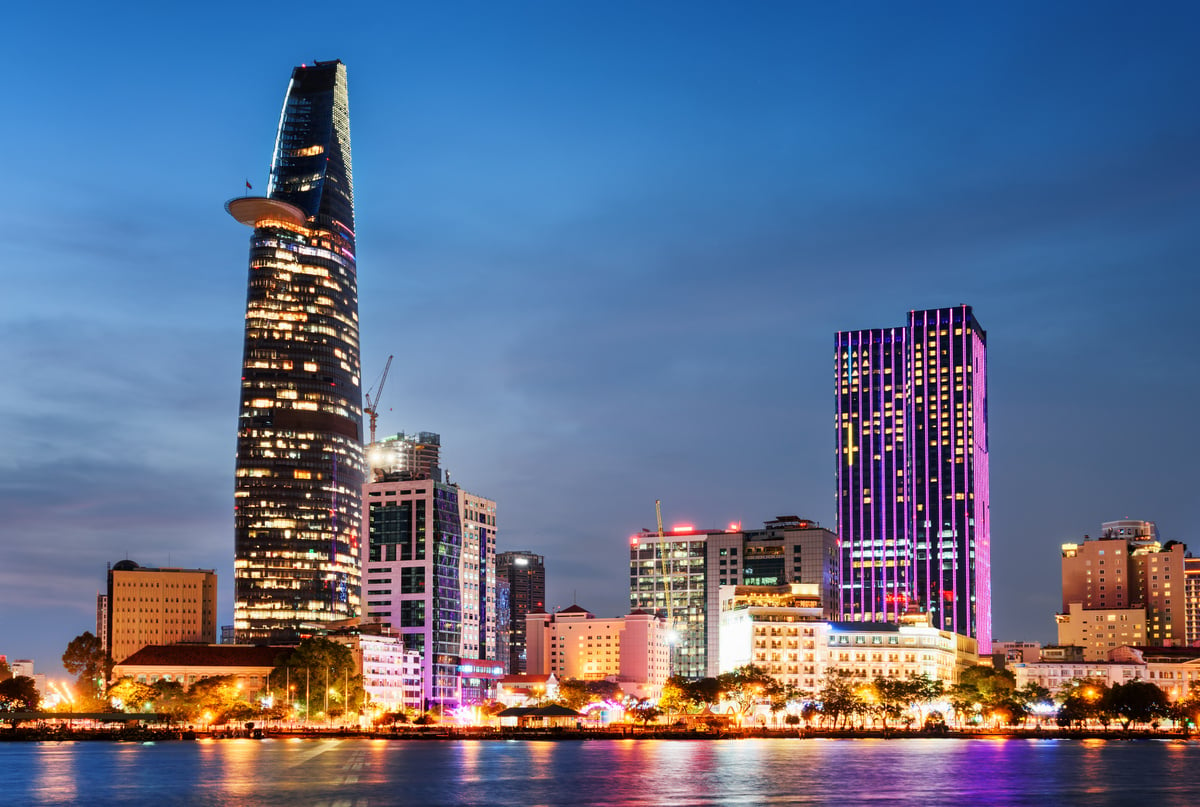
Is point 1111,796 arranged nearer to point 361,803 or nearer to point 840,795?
point 840,795

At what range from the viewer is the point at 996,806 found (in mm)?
125812

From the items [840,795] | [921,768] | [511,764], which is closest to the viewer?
[840,795]

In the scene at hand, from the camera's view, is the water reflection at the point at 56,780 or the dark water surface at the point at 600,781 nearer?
the dark water surface at the point at 600,781

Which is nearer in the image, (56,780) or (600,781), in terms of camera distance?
(600,781)

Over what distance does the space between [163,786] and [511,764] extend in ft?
182

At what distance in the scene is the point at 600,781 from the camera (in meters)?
153

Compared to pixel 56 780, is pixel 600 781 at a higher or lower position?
lower

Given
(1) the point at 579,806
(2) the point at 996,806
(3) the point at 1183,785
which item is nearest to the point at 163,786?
(1) the point at 579,806

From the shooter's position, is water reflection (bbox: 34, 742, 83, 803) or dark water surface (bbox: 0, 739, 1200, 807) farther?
water reflection (bbox: 34, 742, 83, 803)

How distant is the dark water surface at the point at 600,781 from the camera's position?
13100 cm

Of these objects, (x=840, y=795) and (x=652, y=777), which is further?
(x=652, y=777)

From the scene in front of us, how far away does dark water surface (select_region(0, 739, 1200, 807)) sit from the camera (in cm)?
13100

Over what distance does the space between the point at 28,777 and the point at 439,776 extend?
143ft

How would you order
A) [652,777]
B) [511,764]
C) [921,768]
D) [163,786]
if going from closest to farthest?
[163,786]
[652,777]
[921,768]
[511,764]
